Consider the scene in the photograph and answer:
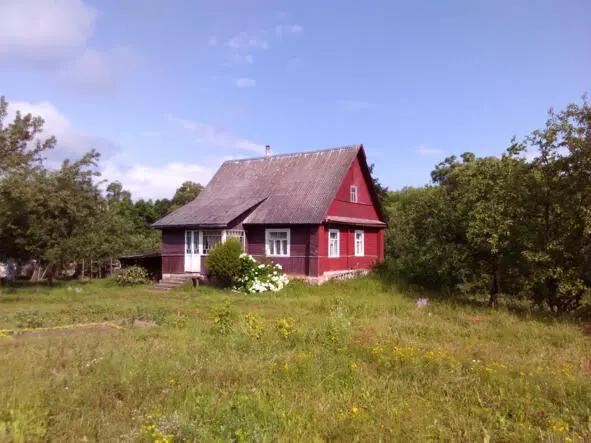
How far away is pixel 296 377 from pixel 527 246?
879cm

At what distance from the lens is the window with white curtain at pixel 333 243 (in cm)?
2012

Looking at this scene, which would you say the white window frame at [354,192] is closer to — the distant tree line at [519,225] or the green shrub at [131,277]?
the distant tree line at [519,225]

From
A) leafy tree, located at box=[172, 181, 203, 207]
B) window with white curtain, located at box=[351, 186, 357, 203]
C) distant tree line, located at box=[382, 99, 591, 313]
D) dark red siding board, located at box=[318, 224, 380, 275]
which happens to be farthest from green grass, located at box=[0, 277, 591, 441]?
leafy tree, located at box=[172, 181, 203, 207]

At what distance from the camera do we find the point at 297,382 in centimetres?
580

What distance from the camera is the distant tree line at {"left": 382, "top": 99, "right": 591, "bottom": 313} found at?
35.5 feet

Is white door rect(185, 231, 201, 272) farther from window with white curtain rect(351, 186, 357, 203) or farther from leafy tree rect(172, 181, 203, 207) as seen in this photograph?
leafy tree rect(172, 181, 203, 207)

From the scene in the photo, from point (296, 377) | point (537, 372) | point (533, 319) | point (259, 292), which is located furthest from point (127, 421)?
point (259, 292)

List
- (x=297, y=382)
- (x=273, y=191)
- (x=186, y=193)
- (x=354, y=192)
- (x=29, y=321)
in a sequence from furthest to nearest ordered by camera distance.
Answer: (x=186, y=193) < (x=354, y=192) < (x=273, y=191) < (x=29, y=321) < (x=297, y=382)

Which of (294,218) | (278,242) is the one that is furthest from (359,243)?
(294,218)

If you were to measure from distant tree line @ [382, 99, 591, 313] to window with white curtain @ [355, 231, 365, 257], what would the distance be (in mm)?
6575

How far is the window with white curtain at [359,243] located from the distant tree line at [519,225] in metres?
6.57

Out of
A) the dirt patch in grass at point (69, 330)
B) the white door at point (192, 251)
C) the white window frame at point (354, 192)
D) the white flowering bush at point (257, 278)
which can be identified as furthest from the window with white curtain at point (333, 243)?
the dirt patch in grass at point (69, 330)

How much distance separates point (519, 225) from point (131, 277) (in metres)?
18.0

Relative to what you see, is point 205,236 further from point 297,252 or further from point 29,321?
point 29,321
